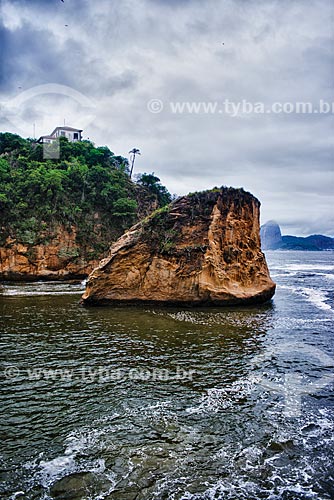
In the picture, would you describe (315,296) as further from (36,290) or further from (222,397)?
(36,290)

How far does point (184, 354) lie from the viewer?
12.6 m

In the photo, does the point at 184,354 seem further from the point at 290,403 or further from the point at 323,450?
the point at 323,450

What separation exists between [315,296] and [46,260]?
84.7ft

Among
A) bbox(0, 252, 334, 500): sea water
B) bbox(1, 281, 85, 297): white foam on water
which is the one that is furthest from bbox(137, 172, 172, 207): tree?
bbox(0, 252, 334, 500): sea water

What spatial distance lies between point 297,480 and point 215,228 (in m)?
17.0

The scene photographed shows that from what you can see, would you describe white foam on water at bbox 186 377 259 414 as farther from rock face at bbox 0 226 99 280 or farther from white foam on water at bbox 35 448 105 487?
rock face at bbox 0 226 99 280

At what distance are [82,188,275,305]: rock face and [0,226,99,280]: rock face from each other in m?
14.9

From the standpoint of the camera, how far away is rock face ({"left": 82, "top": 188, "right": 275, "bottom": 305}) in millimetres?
21188

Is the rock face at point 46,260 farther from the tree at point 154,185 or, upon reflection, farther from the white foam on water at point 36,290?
the tree at point 154,185

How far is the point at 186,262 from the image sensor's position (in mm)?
21391

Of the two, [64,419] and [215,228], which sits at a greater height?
[215,228]

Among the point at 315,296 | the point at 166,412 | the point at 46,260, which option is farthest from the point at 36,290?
the point at 315,296

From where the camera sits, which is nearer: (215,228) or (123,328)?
(123,328)

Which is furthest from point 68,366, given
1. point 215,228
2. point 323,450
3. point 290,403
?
point 215,228
